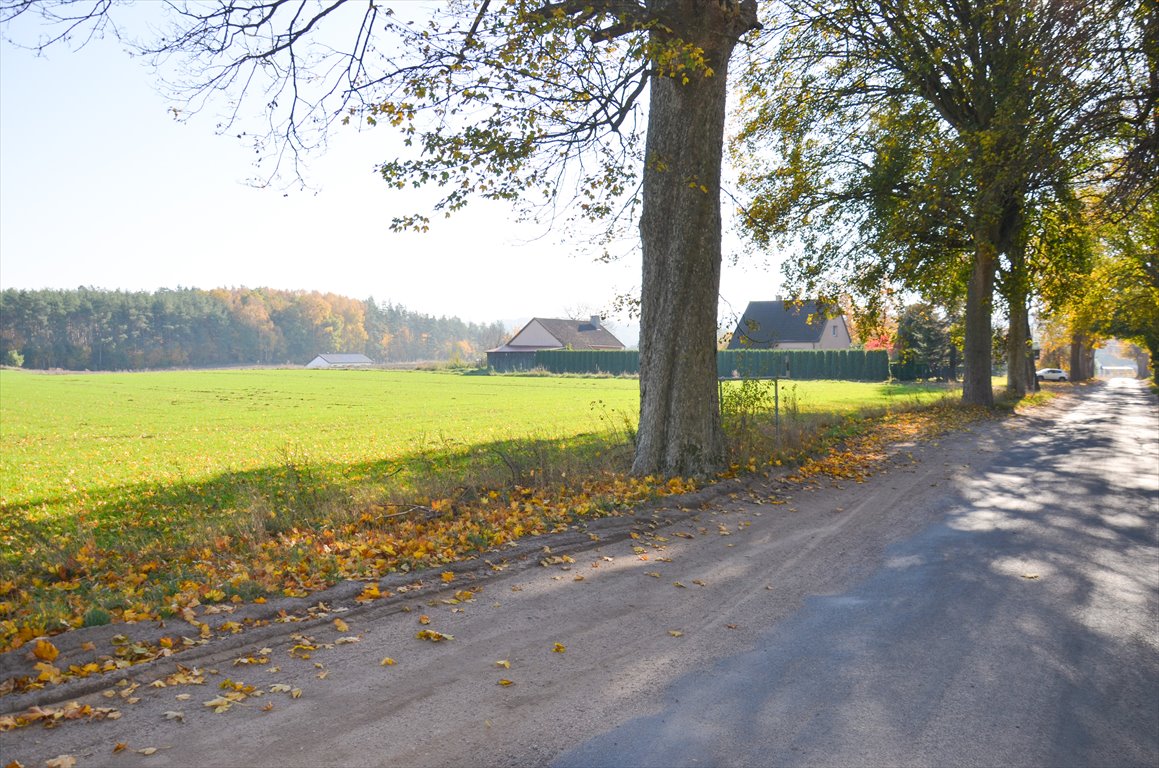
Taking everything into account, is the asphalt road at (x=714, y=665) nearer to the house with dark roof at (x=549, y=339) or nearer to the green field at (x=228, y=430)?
the green field at (x=228, y=430)

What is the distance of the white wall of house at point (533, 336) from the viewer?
97.1 meters

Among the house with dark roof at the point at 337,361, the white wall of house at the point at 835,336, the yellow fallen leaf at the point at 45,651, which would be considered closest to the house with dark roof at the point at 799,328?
the white wall of house at the point at 835,336

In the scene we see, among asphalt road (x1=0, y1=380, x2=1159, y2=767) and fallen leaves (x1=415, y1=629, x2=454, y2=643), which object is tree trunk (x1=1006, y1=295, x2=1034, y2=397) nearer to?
asphalt road (x1=0, y1=380, x2=1159, y2=767)

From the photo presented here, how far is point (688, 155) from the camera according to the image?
1137 cm

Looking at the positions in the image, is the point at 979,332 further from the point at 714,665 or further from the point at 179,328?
the point at 179,328

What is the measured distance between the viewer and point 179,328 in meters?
128

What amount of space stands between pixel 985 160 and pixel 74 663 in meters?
16.7

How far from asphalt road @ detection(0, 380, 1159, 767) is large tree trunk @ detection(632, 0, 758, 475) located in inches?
104

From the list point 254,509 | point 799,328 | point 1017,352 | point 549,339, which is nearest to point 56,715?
point 254,509

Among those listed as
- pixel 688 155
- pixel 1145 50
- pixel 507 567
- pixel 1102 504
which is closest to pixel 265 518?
pixel 507 567

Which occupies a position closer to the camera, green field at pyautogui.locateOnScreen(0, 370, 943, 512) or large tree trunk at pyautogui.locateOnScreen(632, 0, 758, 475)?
large tree trunk at pyautogui.locateOnScreen(632, 0, 758, 475)

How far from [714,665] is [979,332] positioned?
23.8 meters

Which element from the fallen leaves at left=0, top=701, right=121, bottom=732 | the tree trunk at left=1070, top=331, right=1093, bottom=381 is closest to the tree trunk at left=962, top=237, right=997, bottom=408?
the fallen leaves at left=0, top=701, right=121, bottom=732

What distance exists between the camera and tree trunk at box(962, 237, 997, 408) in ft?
82.2
